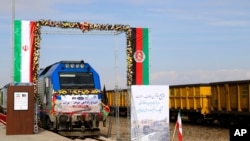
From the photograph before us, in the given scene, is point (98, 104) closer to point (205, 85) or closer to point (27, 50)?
point (27, 50)

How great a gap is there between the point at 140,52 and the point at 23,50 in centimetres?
508

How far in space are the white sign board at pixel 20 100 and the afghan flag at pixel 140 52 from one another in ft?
15.8

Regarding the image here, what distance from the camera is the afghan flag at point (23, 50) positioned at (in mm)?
19516

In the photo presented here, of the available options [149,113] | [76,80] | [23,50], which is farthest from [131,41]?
[149,113]

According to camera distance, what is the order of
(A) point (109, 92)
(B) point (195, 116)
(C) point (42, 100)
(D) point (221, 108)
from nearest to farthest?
(C) point (42, 100) → (D) point (221, 108) → (B) point (195, 116) → (A) point (109, 92)

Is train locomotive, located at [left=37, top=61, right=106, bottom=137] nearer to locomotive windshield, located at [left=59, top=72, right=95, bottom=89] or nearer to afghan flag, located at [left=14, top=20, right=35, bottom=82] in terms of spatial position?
locomotive windshield, located at [left=59, top=72, right=95, bottom=89]

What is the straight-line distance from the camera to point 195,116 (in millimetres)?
32188

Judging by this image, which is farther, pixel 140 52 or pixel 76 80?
pixel 140 52

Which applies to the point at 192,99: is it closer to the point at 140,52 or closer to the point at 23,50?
the point at 140,52

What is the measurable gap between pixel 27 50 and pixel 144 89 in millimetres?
8297

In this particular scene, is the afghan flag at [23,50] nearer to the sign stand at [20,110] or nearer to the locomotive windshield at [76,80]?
the sign stand at [20,110]

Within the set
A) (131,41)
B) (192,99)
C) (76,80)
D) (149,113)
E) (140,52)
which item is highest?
(131,41)

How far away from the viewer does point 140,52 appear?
20688 mm

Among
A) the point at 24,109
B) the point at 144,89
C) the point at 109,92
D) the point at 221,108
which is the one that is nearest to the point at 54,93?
the point at 24,109
